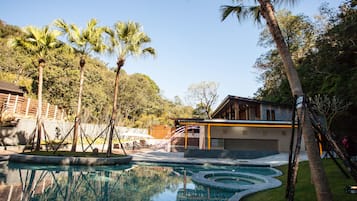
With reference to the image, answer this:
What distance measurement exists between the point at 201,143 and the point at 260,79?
648 inches

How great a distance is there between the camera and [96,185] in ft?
25.8

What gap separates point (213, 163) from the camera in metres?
14.0

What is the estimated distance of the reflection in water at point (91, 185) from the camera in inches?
251

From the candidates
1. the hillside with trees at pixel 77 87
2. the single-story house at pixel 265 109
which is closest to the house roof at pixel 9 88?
the hillside with trees at pixel 77 87

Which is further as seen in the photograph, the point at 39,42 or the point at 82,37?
the point at 82,37

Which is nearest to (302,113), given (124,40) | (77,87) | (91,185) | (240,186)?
(240,186)

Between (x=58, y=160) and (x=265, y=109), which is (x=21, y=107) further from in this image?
(x=265, y=109)

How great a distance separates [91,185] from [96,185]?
0.56ft

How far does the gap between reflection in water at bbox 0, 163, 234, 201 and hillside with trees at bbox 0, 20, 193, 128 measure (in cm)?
1765

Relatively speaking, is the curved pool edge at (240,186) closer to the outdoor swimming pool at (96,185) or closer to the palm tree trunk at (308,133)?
the outdoor swimming pool at (96,185)

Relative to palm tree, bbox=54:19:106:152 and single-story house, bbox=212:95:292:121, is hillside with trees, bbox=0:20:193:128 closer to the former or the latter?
palm tree, bbox=54:19:106:152

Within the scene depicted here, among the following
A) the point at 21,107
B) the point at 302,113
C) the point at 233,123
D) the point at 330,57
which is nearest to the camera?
the point at 302,113

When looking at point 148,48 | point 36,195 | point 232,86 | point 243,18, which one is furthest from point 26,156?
point 232,86

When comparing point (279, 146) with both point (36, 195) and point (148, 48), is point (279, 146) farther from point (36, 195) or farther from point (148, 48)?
point (36, 195)
